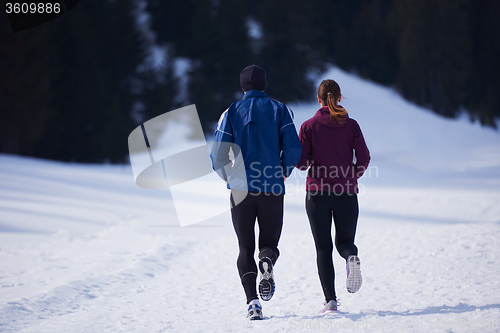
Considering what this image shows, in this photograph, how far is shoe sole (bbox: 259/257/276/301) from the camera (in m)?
2.99

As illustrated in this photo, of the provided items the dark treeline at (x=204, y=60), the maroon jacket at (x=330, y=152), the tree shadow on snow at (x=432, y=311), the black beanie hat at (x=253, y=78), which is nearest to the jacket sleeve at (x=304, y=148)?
the maroon jacket at (x=330, y=152)

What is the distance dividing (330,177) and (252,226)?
0.62 meters

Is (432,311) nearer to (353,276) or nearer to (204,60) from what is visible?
(353,276)

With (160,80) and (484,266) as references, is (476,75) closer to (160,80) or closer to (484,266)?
(160,80)

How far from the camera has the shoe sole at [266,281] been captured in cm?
299

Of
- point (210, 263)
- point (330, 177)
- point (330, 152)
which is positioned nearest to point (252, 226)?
point (330, 177)

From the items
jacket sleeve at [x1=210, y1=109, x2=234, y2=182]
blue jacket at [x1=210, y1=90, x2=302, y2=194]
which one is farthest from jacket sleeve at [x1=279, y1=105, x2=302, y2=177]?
jacket sleeve at [x1=210, y1=109, x2=234, y2=182]

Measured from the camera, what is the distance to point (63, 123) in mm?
17844

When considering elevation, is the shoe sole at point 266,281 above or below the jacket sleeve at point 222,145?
below

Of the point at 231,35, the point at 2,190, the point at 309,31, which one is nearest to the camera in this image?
the point at 2,190

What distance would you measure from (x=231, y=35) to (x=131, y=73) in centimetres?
584

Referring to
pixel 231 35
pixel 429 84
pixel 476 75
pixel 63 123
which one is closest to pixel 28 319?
pixel 63 123

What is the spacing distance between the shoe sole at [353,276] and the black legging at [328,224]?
3.0 inches

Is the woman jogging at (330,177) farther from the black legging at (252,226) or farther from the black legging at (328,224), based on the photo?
the black legging at (252,226)
